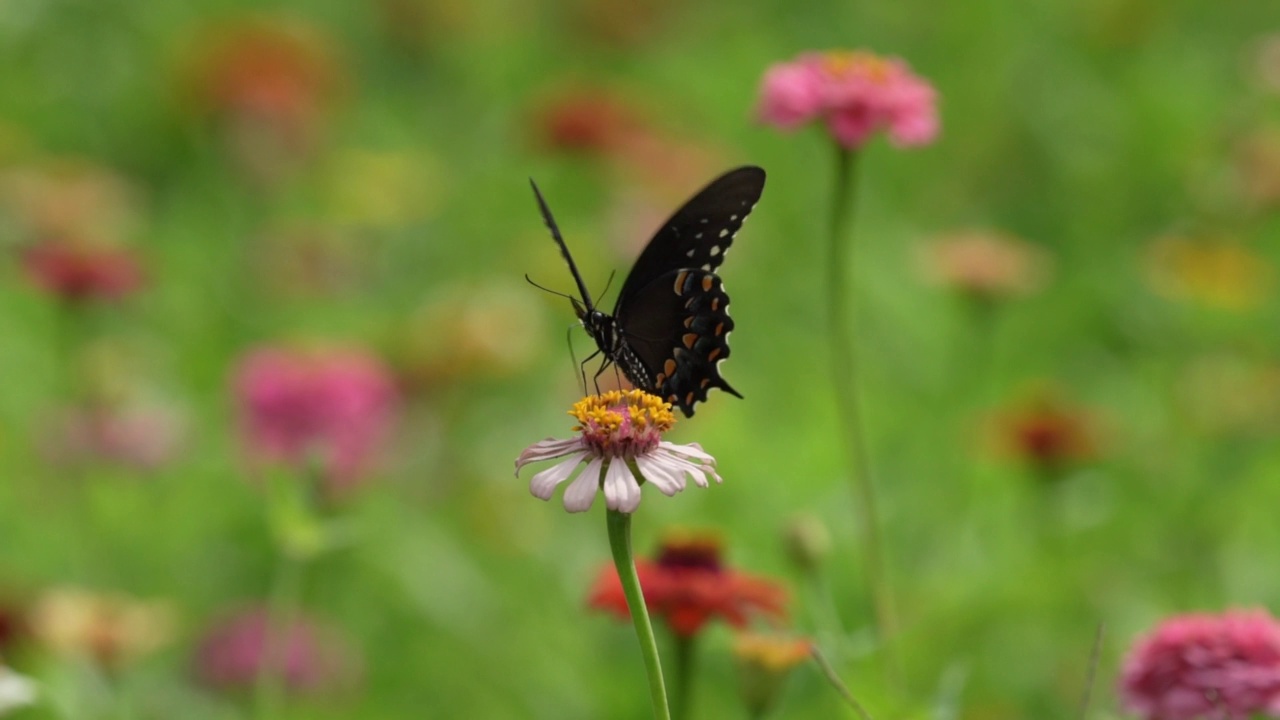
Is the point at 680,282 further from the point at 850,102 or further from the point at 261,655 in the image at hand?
the point at 261,655

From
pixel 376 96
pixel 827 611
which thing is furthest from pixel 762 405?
pixel 376 96

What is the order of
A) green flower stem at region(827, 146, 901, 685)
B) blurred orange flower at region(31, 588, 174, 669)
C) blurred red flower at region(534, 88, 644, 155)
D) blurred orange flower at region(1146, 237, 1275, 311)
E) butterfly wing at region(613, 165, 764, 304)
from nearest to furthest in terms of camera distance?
butterfly wing at region(613, 165, 764, 304), green flower stem at region(827, 146, 901, 685), blurred orange flower at region(31, 588, 174, 669), blurred orange flower at region(1146, 237, 1275, 311), blurred red flower at region(534, 88, 644, 155)

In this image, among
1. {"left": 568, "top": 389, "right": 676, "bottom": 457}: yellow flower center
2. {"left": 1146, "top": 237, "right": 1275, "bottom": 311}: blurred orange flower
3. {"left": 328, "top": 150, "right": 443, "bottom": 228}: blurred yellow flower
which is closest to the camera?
{"left": 568, "top": 389, "right": 676, "bottom": 457}: yellow flower center

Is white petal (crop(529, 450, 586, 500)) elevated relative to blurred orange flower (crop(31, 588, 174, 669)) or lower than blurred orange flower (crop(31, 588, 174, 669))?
lower

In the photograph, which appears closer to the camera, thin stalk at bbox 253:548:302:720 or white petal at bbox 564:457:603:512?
white petal at bbox 564:457:603:512

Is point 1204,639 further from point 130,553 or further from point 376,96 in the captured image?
point 376,96

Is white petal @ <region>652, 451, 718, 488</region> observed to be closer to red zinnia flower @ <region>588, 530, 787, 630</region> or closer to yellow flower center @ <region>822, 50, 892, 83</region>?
red zinnia flower @ <region>588, 530, 787, 630</region>

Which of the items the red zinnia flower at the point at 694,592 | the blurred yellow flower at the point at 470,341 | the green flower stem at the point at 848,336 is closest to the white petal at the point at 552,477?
the red zinnia flower at the point at 694,592

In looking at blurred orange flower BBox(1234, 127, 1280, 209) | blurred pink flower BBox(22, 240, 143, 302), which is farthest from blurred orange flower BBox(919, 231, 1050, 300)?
blurred pink flower BBox(22, 240, 143, 302)
